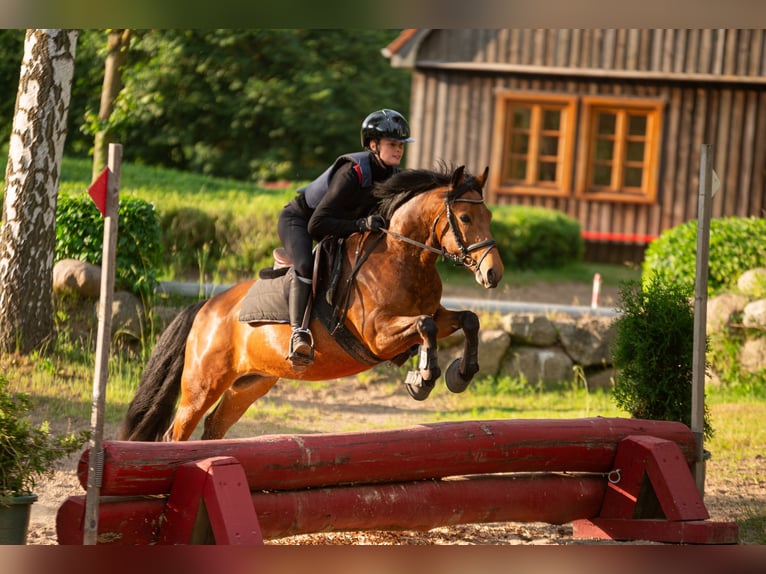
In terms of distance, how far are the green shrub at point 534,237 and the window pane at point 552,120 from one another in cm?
213

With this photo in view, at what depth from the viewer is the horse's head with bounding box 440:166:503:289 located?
502cm

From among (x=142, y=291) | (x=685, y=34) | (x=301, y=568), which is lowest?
(x=301, y=568)

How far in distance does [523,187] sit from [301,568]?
445 inches

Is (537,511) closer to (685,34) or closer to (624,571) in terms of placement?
(624,571)

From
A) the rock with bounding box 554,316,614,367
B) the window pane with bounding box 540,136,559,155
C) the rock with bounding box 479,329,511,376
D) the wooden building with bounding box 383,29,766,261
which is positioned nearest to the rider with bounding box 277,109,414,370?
the rock with bounding box 479,329,511,376

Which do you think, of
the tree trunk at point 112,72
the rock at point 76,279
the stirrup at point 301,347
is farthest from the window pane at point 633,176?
the stirrup at point 301,347

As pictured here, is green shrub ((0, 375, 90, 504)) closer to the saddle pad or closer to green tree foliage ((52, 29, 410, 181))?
the saddle pad

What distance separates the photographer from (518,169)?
15.8 meters

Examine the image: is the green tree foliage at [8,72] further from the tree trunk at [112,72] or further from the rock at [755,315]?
the rock at [755,315]

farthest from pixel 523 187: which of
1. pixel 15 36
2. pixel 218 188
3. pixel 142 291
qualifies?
pixel 15 36

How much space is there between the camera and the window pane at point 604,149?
16.0 meters

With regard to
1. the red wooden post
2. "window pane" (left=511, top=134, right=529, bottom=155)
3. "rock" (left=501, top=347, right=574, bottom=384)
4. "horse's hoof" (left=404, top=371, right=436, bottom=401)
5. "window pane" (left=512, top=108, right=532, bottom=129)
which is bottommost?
the red wooden post

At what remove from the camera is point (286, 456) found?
4727 millimetres

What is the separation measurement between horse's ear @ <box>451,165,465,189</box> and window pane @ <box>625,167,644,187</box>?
35.6 ft
